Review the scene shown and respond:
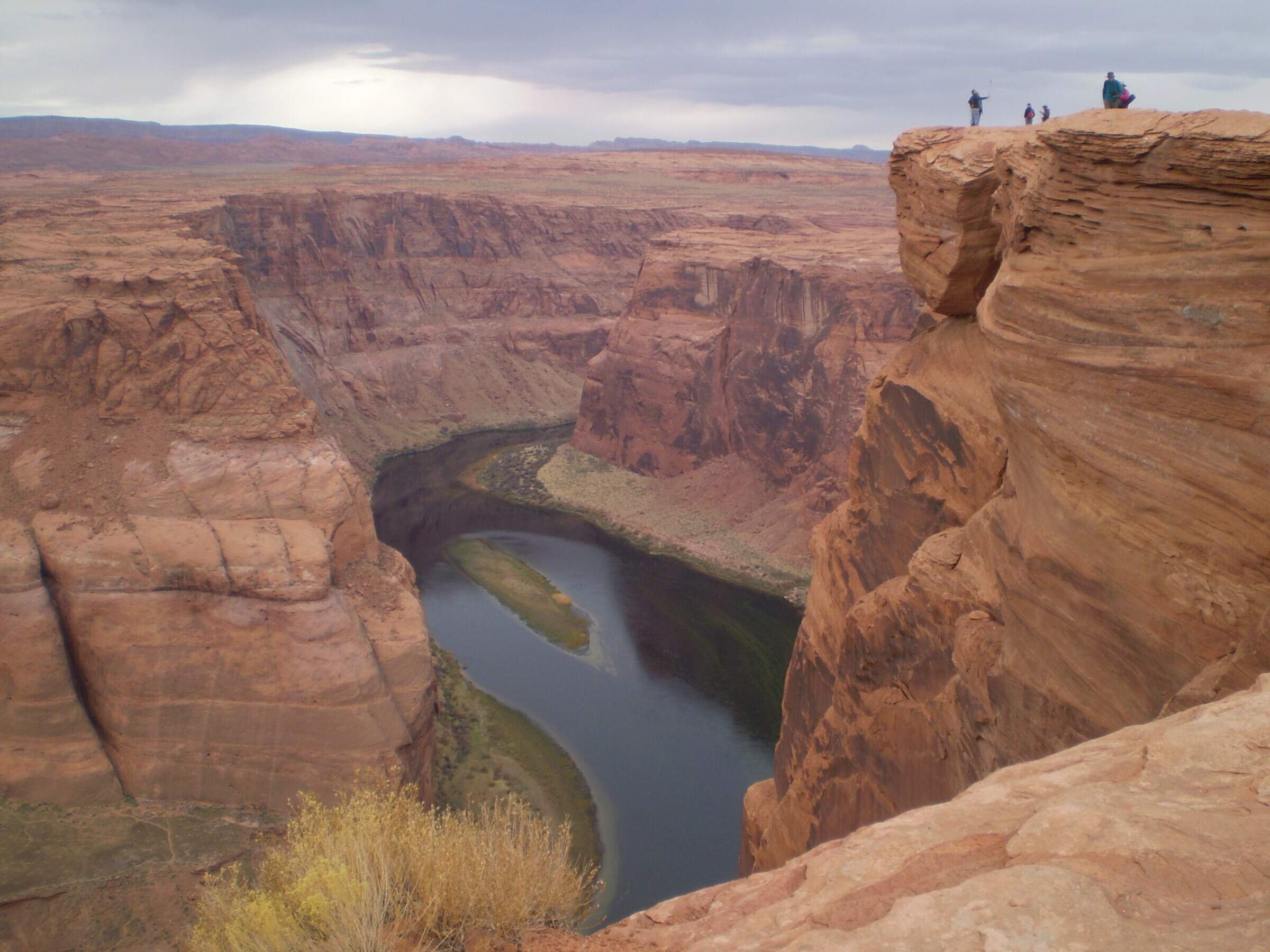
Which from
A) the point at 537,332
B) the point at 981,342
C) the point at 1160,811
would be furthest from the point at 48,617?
the point at 537,332

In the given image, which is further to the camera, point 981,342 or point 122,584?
point 122,584

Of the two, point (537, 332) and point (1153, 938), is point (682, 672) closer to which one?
point (1153, 938)

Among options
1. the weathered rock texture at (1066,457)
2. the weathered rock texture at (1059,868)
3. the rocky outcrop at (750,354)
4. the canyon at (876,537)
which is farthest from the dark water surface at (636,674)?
the weathered rock texture at (1059,868)

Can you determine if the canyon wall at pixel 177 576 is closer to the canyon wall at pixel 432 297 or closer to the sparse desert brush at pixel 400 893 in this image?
the sparse desert brush at pixel 400 893

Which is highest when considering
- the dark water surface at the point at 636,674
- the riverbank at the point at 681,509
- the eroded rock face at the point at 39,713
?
the eroded rock face at the point at 39,713

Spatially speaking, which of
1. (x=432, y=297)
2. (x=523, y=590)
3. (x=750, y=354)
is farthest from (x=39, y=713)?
(x=432, y=297)

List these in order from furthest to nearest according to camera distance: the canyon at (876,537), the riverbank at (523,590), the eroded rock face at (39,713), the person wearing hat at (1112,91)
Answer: the riverbank at (523,590) < the eroded rock face at (39,713) < the person wearing hat at (1112,91) < the canyon at (876,537)

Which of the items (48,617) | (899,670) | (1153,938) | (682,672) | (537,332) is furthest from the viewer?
(537,332)
